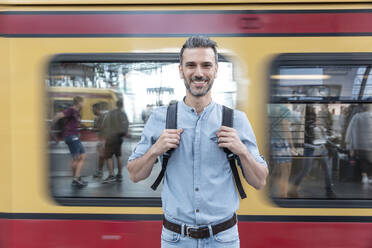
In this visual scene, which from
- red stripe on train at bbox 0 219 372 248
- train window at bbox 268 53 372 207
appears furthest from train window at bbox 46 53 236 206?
train window at bbox 268 53 372 207

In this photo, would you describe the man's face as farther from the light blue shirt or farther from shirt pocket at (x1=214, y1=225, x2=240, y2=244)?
shirt pocket at (x1=214, y1=225, x2=240, y2=244)

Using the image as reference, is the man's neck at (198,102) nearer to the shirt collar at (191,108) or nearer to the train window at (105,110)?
the shirt collar at (191,108)

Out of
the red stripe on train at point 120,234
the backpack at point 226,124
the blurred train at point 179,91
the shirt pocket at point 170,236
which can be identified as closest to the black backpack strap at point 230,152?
the backpack at point 226,124

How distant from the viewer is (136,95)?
8.27ft

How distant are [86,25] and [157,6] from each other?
1.81ft

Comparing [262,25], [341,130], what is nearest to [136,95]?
[262,25]

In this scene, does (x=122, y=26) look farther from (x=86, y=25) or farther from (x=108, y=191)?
(x=108, y=191)

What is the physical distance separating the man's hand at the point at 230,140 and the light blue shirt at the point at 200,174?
0.30 ft

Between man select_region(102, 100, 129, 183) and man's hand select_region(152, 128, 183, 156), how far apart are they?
1.16 metres

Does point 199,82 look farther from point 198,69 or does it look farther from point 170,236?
point 170,236

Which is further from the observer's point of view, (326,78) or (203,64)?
(326,78)

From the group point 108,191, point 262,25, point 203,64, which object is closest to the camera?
point 203,64

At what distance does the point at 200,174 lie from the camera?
1.50 metres

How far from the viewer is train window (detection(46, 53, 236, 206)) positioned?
2.49m
